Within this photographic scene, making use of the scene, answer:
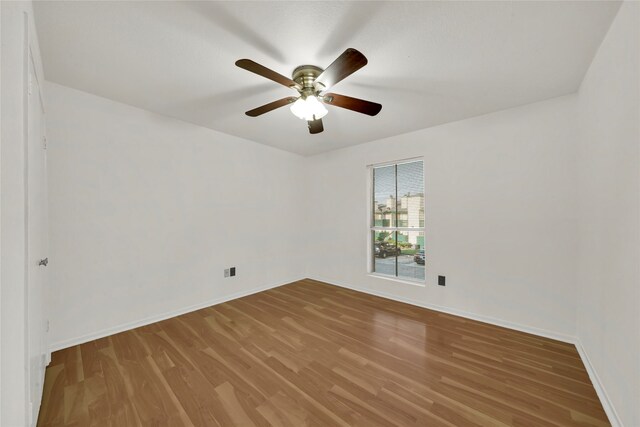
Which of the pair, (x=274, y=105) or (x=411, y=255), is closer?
(x=274, y=105)

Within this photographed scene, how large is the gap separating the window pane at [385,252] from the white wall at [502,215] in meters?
0.26

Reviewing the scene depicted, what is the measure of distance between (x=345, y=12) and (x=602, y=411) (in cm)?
297

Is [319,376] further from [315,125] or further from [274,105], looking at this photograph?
[274,105]

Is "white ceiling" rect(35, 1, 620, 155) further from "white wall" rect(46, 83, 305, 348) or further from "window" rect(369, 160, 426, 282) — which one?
"window" rect(369, 160, 426, 282)

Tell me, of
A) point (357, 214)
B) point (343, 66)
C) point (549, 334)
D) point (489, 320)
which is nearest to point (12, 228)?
point (343, 66)

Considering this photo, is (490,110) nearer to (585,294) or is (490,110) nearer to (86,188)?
(585,294)

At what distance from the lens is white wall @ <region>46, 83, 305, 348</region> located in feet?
7.51

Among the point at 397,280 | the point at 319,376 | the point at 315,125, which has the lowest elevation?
the point at 319,376

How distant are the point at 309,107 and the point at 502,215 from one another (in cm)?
245

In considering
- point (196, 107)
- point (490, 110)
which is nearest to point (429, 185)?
point (490, 110)

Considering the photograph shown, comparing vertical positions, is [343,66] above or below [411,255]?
above

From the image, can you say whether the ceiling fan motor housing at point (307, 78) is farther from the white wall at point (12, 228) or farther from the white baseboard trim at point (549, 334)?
the white baseboard trim at point (549, 334)

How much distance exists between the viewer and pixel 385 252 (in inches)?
155

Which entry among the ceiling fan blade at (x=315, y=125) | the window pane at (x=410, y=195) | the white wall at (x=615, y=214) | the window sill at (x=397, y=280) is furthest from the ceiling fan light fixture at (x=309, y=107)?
the window sill at (x=397, y=280)
